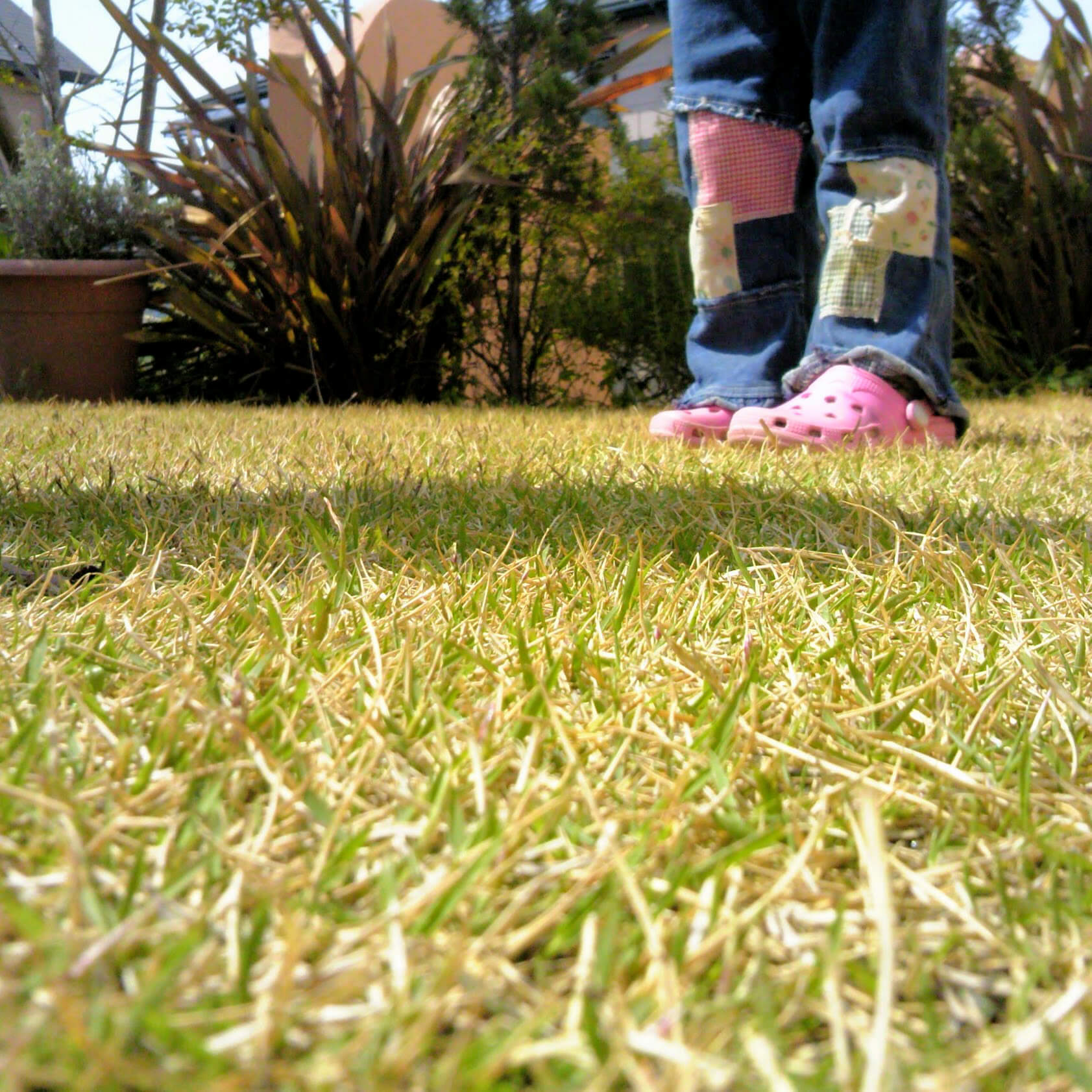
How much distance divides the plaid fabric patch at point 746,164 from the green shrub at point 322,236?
58.7 inches

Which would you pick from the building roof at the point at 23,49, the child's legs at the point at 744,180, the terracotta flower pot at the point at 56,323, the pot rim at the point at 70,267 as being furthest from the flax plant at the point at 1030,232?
the building roof at the point at 23,49

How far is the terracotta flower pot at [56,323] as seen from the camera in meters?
3.79

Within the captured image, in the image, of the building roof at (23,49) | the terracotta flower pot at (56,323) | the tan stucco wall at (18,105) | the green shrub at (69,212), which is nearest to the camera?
the terracotta flower pot at (56,323)

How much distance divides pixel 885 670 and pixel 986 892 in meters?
0.27

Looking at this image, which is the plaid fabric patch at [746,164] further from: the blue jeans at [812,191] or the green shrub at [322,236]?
the green shrub at [322,236]

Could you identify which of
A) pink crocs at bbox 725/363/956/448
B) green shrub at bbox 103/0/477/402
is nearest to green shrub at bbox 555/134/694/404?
green shrub at bbox 103/0/477/402

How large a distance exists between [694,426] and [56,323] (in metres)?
2.77

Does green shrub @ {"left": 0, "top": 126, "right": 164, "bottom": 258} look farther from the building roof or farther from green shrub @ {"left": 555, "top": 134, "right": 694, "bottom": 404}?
the building roof

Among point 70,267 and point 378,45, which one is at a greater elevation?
point 378,45

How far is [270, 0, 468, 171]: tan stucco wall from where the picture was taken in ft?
18.2

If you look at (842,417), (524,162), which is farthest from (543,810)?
(524,162)

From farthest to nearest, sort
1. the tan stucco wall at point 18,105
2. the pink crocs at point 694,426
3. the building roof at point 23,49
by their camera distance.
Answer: the building roof at point 23,49 < the tan stucco wall at point 18,105 < the pink crocs at point 694,426

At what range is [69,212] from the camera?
4031mm

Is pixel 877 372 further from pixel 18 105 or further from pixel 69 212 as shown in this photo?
pixel 18 105
